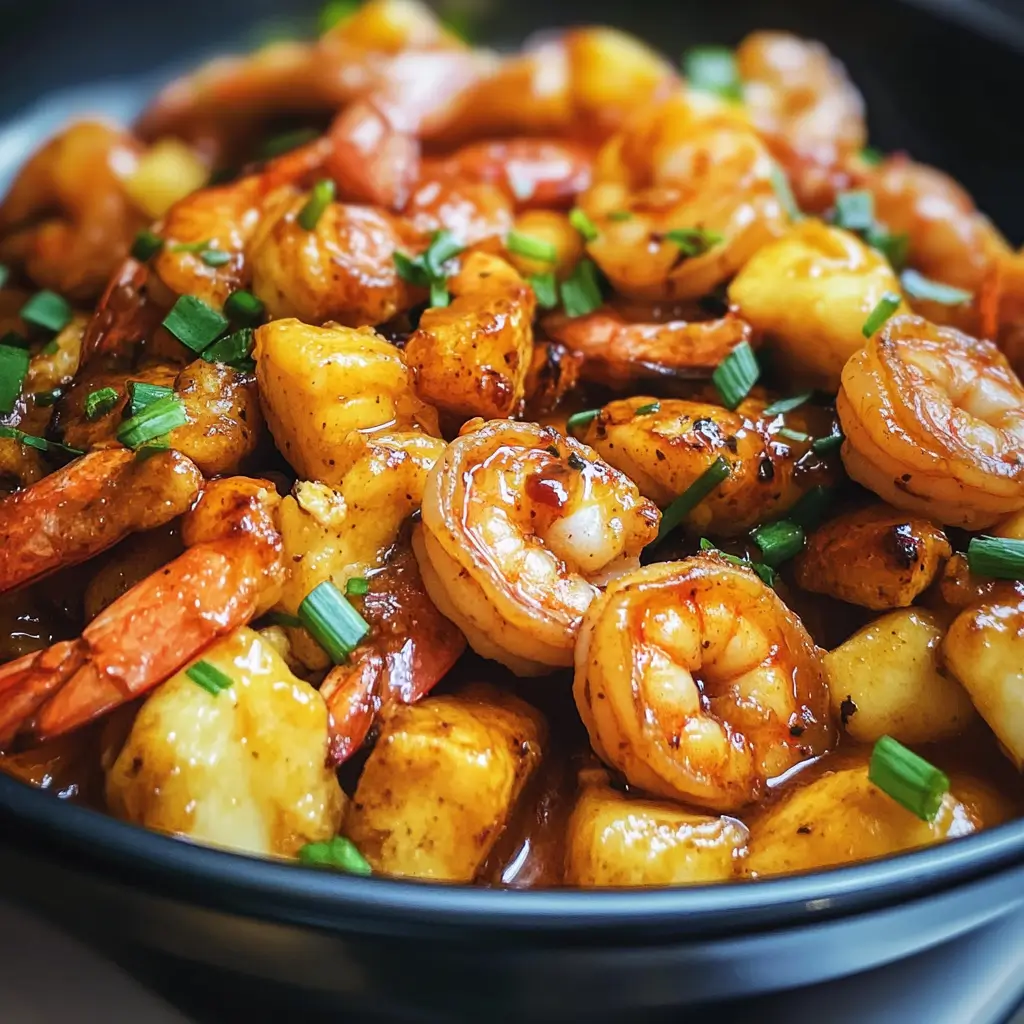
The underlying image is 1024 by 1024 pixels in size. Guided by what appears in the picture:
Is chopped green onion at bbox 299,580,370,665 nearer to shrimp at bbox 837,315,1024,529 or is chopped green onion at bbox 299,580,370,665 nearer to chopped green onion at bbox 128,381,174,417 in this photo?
chopped green onion at bbox 128,381,174,417

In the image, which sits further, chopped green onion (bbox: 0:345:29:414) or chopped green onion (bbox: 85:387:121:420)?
chopped green onion (bbox: 0:345:29:414)

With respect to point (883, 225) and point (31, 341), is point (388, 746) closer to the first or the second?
point (31, 341)

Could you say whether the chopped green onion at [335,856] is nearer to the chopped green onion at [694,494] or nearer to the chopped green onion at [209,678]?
the chopped green onion at [209,678]

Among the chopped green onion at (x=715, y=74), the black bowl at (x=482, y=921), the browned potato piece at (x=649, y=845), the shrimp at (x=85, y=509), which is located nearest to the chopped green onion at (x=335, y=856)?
the black bowl at (x=482, y=921)

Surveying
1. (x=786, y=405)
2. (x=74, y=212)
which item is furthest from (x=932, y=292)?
(x=74, y=212)

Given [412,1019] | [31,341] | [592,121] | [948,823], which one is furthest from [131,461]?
[592,121]

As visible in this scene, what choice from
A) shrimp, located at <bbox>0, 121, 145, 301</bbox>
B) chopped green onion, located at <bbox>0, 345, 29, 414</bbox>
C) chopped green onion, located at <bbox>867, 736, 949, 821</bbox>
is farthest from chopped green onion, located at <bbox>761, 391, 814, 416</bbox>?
shrimp, located at <bbox>0, 121, 145, 301</bbox>
